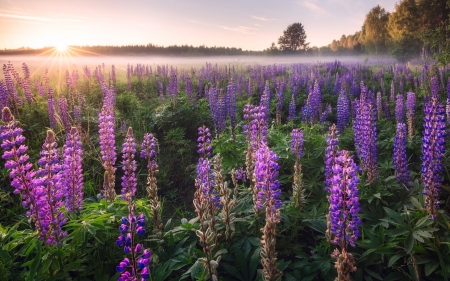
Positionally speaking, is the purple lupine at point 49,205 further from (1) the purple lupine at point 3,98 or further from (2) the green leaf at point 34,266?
(1) the purple lupine at point 3,98

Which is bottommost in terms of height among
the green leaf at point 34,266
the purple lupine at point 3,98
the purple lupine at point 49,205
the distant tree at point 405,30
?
the green leaf at point 34,266

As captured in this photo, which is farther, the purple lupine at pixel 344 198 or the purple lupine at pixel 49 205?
the purple lupine at pixel 49 205

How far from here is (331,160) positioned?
9.89 feet

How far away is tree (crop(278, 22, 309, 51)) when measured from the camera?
194 feet

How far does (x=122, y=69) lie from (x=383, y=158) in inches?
718

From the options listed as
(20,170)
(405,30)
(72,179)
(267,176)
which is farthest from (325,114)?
(405,30)

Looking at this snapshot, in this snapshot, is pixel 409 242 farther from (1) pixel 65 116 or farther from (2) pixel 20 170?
(1) pixel 65 116

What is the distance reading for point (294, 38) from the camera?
59.6 meters

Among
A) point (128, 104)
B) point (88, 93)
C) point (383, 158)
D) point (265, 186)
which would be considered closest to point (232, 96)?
point (383, 158)

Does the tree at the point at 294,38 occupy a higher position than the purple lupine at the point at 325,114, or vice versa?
the tree at the point at 294,38

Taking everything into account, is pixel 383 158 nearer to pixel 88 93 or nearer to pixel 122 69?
pixel 88 93

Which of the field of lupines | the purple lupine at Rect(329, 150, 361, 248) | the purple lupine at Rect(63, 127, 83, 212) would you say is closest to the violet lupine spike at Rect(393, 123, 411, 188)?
the field of lupines

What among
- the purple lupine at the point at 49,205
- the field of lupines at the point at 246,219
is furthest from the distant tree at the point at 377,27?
the purple lupine at the point at 49,205

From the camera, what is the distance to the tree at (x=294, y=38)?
59.2m
